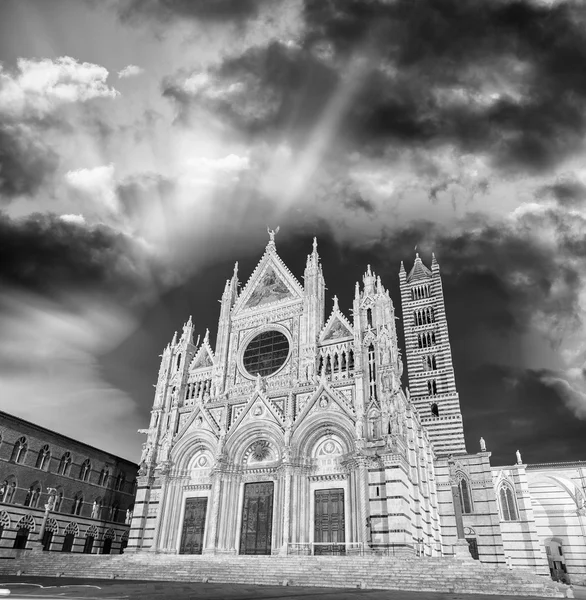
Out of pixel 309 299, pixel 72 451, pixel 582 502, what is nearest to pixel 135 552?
pixel 72 451

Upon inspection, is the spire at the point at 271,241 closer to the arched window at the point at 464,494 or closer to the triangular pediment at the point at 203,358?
the triangular pediment at the point at 203,358

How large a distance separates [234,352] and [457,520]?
2314 centimetres

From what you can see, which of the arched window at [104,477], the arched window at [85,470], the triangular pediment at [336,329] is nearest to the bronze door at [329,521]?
the triangular pediment at [336,329]

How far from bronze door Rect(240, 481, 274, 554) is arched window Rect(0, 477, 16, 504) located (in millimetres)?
16190

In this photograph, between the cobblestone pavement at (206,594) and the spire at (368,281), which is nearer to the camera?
the cobblestone pavement at (206,594)

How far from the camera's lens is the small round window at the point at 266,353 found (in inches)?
1451

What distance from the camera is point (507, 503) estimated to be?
138 feet

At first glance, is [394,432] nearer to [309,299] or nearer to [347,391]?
[347,391]

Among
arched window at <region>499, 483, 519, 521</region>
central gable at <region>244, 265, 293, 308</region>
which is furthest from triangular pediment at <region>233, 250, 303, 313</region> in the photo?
arched window at <region>499, 483, 519, 521</region>

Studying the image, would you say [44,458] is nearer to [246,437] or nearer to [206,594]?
[246,437]

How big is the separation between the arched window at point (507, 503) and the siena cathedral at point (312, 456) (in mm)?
97

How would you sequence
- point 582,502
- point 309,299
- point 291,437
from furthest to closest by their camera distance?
point 582,502, point 309,299, point 291,437

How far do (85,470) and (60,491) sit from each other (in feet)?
10.1

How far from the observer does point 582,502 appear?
45.0m
